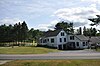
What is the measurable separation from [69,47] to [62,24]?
5683cm

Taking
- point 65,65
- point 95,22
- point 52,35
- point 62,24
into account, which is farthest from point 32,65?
point 62,24

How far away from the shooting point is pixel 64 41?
98.8 m

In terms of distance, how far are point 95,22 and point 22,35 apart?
151 feet

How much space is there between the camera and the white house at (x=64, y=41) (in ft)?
316

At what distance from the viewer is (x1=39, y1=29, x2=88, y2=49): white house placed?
3797 inches

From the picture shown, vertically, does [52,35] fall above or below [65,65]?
above

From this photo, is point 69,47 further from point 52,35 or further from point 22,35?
point 22,35

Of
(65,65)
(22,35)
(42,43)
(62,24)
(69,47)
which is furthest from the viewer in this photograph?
(62,24)

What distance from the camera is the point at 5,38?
12269 cm

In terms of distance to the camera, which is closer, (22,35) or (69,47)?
(69,47)

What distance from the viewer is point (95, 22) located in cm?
8756

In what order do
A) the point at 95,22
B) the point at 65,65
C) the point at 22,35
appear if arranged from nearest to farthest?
the point at 65,65
the point at 95,22
the point at 22,35

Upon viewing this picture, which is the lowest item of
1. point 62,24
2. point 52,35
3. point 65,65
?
point 65,65

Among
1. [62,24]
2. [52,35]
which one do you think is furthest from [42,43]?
[62,24]
